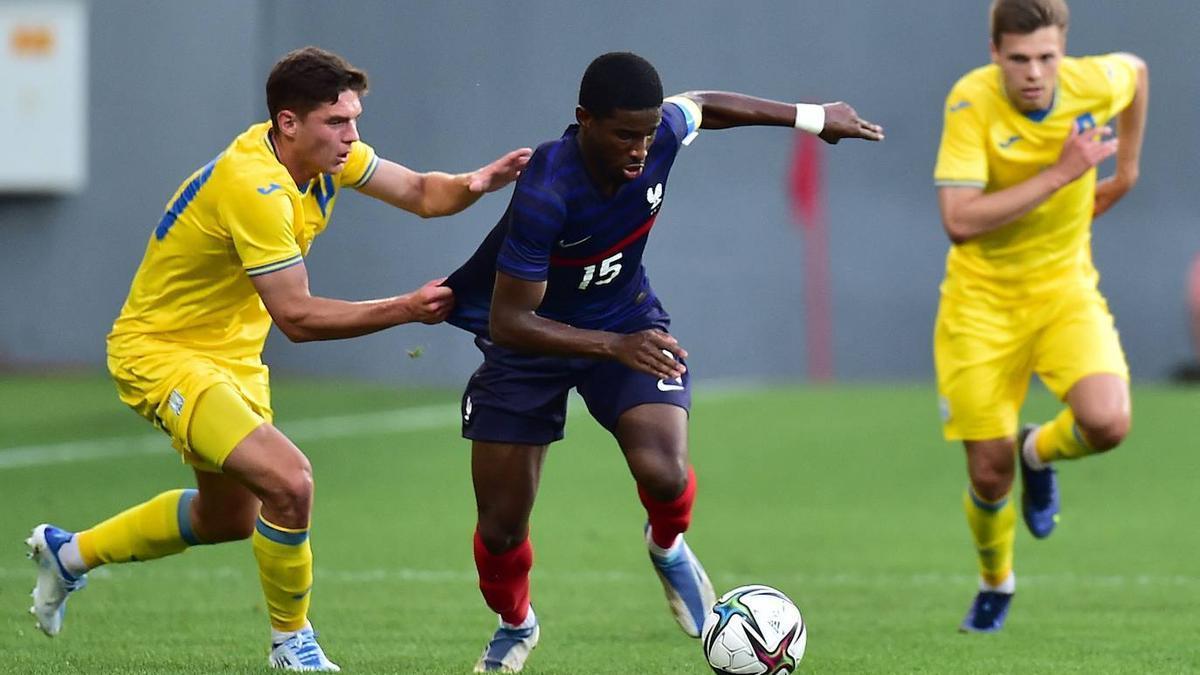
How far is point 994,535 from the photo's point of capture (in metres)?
7.44

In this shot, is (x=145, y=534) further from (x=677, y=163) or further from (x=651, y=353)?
(x=677, y=163)

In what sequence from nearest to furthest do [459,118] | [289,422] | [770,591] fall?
1. [770,591]
2. [289,422]
3. [459,118]

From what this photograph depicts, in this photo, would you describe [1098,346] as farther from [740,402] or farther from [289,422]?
[740,402]

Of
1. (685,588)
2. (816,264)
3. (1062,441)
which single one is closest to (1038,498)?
(1062,441)

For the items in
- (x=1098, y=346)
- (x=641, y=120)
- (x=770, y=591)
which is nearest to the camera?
(x=641, y=120)

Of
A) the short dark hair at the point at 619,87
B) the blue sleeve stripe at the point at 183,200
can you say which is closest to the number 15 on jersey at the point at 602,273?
the short dark hair at the point at 619,87

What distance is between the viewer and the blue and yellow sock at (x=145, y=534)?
264 inches

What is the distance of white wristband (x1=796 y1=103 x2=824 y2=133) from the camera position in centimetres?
650

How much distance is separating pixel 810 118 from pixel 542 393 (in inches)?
52.6

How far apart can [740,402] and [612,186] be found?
12.5 meters

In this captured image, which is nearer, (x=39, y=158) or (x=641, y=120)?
(x=641, y=120)

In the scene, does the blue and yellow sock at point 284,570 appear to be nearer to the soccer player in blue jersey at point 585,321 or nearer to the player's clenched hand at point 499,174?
the soccer player in blue jersey at point 585,321

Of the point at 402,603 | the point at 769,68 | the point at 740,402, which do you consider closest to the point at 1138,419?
the point at 740,402

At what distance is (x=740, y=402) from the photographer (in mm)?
18281
